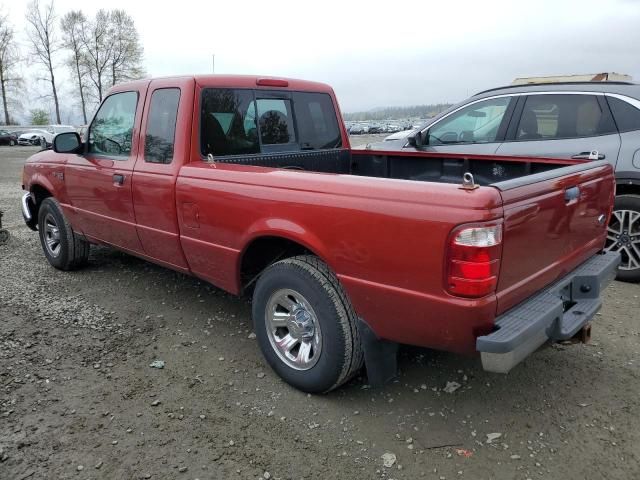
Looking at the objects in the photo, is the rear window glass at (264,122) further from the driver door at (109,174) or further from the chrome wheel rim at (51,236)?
the chrome wheel rim at (51,236)

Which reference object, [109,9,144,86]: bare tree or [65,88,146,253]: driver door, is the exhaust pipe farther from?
[109,9,144,86]: bare tree

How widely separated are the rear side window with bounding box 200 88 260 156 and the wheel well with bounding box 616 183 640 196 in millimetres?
3366

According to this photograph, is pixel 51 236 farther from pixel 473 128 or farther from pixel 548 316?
pixel 548 316

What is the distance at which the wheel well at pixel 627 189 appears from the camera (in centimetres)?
486

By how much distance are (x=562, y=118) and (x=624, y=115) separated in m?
0.54

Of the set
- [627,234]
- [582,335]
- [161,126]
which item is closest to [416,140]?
[627,234]

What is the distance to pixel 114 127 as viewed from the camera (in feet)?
14.8

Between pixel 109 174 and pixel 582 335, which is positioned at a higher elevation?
pixel 109 174

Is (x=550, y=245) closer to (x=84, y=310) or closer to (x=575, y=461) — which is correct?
(x=575, y=461)

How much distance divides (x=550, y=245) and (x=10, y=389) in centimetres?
327

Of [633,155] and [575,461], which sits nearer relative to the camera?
[575,461]

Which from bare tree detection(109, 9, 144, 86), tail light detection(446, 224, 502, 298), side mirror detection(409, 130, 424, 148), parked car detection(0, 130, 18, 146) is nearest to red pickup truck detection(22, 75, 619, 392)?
tail light detection(446, 224, 502, 298)

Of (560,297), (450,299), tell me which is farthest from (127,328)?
(560,297)

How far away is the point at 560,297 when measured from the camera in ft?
9.30
